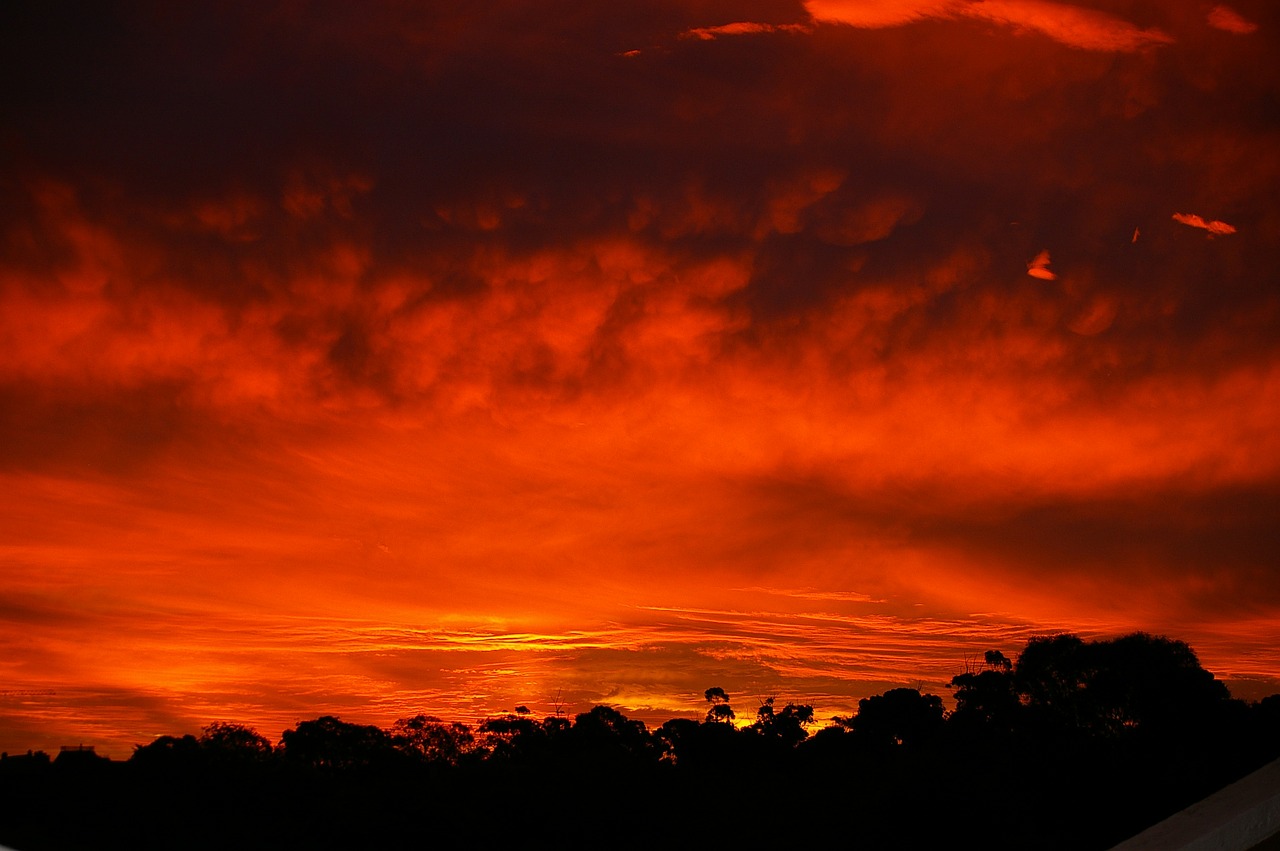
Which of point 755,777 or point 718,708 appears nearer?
point 755,777

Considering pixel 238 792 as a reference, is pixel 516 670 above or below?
above

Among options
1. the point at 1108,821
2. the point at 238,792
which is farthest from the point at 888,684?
the point at 238,792

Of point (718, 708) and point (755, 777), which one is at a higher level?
point (718, 708)

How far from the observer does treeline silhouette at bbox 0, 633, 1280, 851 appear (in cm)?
1533

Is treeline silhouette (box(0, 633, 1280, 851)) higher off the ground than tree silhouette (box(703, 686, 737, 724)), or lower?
lower

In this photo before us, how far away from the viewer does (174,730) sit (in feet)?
62.5

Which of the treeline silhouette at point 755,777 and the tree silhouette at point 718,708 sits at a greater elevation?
the tree silhouette at point 718,708

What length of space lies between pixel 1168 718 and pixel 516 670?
12984mm

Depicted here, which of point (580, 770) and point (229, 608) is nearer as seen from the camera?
point (580, 770)

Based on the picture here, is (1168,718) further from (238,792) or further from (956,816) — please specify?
(238,792)

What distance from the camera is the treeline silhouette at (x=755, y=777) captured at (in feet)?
50.3

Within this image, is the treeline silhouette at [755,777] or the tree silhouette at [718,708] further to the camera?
the tree silhouette at [718,708]

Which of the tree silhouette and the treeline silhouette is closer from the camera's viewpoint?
the treeline silhouette

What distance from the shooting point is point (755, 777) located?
62.9 feet
